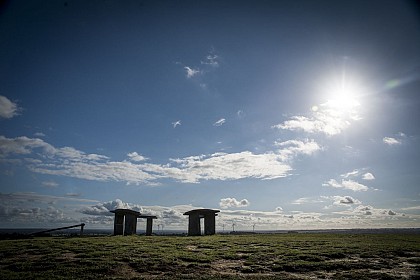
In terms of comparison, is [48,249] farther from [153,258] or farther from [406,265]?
[406,265]

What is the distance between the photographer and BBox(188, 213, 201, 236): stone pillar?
47.6m

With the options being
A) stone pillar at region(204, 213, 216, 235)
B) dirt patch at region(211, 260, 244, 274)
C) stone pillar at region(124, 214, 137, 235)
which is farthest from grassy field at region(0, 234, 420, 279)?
stone pillar at region(204, 213, 216, 235)

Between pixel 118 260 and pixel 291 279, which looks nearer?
pixel 291 279

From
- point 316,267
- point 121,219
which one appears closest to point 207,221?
point 121,219

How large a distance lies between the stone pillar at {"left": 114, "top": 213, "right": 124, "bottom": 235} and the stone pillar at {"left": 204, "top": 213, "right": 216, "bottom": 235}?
13.9m

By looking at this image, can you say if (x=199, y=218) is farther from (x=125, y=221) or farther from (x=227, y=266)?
(x=227, y=266)

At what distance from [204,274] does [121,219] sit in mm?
33987

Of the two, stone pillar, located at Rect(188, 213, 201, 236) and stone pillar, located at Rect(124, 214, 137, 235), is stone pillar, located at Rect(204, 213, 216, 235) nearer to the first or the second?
stone pillar, located at Rect(188, 213, 201, 236)

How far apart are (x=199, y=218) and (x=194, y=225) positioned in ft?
4.94

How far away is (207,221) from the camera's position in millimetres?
48906

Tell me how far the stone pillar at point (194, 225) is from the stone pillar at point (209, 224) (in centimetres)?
139

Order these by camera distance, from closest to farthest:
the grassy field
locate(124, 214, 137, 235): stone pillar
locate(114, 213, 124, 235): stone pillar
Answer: the grassy field
locate(114, 213, 124, 235): stone pillar
locate(124, 214, 137, 235): stone pillar

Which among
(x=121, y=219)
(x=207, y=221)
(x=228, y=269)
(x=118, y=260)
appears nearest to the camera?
(x=228, y=269)

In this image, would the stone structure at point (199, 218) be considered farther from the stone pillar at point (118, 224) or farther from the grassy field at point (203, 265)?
the grassy field at point (203, 265)
